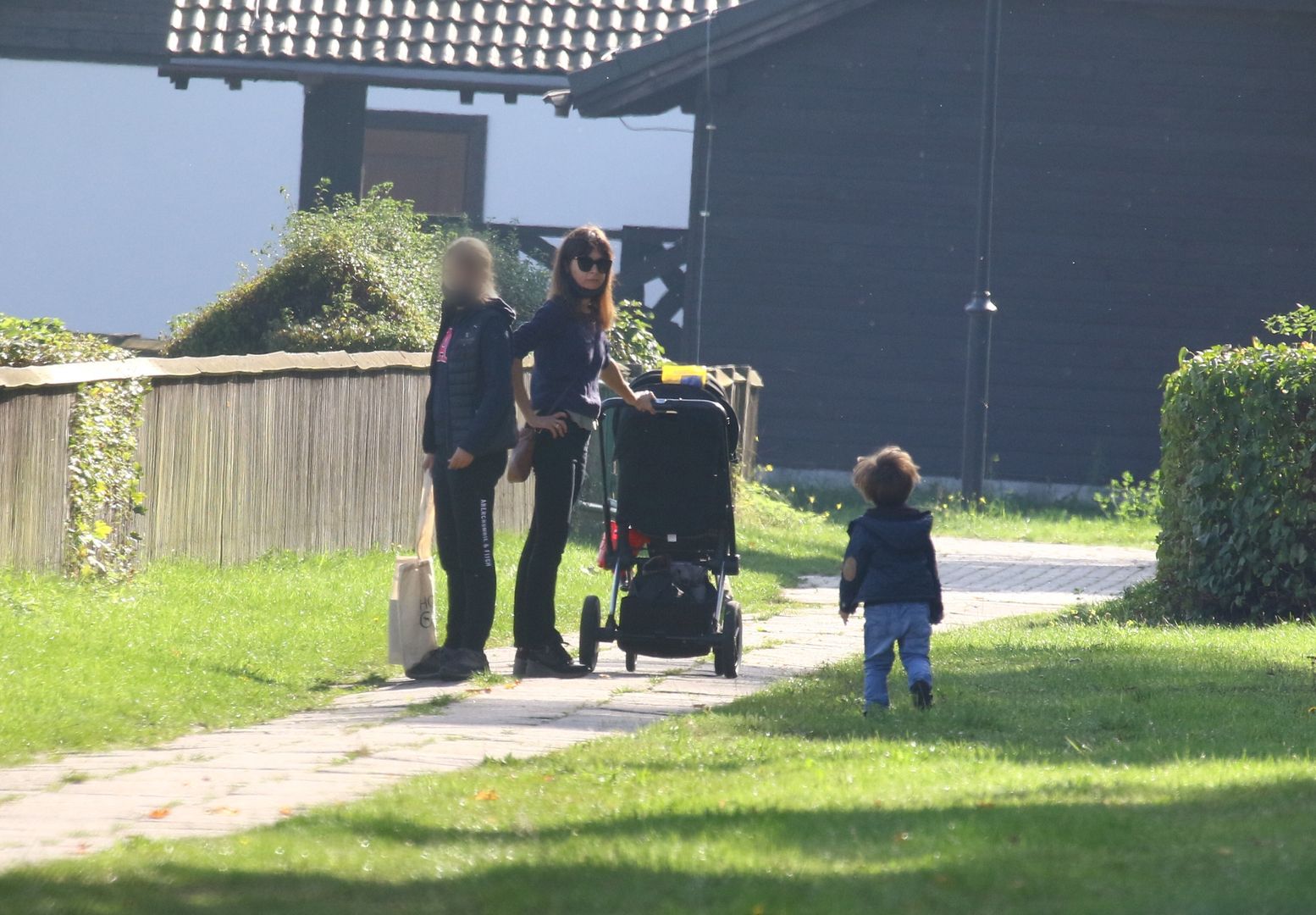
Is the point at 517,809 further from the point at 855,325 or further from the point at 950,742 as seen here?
the point at 855,325

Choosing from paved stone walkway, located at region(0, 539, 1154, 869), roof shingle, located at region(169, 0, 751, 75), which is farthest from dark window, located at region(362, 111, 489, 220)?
paved stone walkway, located at region(0, 539, 1154, 869)

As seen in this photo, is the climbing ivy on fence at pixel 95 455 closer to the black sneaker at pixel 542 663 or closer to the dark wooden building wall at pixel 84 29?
the black sneaker at pixel 542 663

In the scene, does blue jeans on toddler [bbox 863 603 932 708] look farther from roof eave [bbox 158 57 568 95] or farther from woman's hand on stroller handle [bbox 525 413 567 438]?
roof eave [bbox 158 57 568 95]

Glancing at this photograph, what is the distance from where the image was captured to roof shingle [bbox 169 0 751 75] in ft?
68.4

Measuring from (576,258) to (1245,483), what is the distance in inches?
182

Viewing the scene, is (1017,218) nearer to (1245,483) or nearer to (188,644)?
(1245,483)

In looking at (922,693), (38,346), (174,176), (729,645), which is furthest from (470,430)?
(174,176)

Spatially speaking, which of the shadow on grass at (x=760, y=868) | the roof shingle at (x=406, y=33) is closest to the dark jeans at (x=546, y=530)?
the shadow on grass at (x=760, y=868)

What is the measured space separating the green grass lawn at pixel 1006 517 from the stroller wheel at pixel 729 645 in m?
8.92

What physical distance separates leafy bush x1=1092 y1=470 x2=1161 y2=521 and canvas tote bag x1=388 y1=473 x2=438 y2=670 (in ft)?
35.1

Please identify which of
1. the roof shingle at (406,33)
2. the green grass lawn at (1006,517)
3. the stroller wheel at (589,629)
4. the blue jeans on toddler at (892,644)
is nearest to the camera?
the blue jeans on toddler at (892,644)

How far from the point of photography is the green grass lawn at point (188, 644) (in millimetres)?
7078

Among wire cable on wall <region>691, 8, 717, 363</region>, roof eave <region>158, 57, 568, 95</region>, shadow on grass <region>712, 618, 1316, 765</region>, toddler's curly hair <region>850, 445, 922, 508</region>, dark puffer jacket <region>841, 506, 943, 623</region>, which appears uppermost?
roof eave <region>158, 57, 568, 95</region>

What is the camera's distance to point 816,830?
4.98 metres
